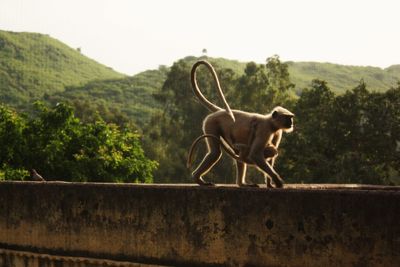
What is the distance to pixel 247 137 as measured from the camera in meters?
5.01

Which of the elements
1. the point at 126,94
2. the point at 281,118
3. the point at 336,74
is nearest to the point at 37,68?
the point at 126,94

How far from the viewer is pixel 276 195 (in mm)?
4340

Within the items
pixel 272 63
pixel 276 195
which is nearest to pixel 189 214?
pixel 276 195

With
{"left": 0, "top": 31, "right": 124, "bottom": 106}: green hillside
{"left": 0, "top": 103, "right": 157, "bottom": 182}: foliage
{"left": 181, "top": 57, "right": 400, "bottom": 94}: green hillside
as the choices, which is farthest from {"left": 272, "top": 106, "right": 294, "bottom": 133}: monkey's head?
{"left": 181, "top": 57, "right": 400, "bottom": 94}: green hillside

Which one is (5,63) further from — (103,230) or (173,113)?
(103,230)

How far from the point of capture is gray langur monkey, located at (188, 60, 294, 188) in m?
4.85

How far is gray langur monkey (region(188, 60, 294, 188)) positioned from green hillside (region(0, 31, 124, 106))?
48984mm

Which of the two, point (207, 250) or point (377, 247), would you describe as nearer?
point (377, 247)

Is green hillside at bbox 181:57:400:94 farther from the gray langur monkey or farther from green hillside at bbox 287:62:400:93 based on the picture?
the gray langur monkey

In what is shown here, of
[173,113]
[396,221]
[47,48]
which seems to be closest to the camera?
[396,221]

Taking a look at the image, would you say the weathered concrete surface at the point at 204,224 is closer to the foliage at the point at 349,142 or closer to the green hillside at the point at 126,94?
the foliage at the point at 349,142

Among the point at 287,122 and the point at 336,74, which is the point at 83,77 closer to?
the point at 336,74

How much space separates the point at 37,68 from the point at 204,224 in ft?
211

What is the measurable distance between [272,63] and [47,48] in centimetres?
5108
